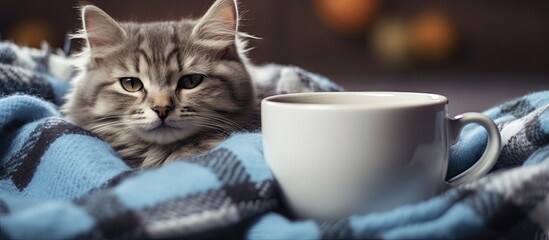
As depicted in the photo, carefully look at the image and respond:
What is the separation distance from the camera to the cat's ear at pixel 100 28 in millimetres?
833

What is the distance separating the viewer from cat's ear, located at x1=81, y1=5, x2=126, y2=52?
2.73ft

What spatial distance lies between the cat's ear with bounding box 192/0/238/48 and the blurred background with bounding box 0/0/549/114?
1640mm

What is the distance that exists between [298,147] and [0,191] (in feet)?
1.17

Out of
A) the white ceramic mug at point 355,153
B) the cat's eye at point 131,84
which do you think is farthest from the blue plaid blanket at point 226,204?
the cat's eye at point 131,84

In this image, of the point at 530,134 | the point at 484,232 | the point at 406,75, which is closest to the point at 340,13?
the point at 406,75

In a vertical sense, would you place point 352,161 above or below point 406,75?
above

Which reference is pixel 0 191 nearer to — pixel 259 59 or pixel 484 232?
pixel 484 232

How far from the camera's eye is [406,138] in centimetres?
53

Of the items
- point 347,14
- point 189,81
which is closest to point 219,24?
point 189,81

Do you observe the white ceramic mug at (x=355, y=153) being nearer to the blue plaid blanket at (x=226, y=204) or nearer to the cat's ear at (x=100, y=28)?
the blue plaid blanket at (x=226, y=204)

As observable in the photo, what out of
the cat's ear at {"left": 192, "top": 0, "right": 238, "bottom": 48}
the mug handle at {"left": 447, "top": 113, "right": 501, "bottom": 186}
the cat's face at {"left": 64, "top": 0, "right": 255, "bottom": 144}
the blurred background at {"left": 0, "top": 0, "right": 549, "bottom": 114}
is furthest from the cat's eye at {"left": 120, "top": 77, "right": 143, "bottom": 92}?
the blurred background at {"left": 0, "top": 0, "right": 549, "bottom": 114}

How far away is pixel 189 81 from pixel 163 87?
44 millimetres

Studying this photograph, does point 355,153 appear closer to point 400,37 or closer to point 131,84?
point 131,84

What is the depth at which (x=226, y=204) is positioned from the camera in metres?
0.51
